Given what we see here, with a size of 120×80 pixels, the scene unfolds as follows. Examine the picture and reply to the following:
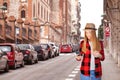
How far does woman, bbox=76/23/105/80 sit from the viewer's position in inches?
350

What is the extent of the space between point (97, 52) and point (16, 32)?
53.0 meters

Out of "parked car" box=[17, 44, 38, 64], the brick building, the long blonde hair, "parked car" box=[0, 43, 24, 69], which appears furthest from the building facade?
the long blonde hair

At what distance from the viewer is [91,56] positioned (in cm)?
892

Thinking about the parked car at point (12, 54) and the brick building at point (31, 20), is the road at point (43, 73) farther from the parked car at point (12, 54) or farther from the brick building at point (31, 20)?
the brick building at point (31, 20)

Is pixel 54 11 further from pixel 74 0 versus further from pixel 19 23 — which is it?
pixel 19 23

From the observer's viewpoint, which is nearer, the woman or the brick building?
the woman

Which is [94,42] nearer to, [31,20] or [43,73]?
[43,73]

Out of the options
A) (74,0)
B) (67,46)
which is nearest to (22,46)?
(67,46)

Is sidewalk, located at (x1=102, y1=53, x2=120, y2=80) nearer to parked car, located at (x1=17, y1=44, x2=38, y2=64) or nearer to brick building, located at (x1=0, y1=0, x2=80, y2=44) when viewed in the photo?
parked car, located at (x1=17, y1=44, x2=38, y2=64)

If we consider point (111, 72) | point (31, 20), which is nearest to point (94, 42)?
point (111, 72)

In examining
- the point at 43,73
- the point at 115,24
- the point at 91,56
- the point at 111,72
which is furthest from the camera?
the point at 115,24

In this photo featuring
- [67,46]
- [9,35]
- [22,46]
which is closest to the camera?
[22,46]

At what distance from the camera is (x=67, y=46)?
72.9 meters

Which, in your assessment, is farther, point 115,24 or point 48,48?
point 48,48
